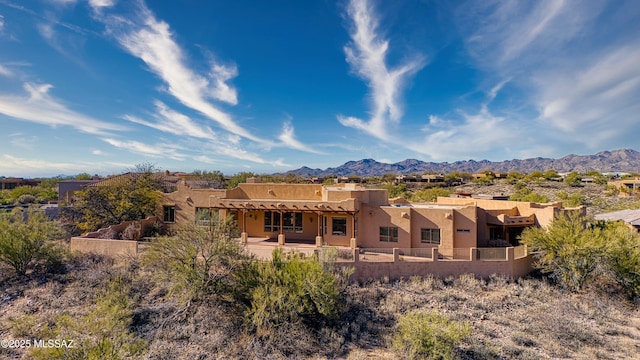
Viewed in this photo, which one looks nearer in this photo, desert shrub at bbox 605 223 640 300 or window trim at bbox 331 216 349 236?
desert shrub at bbox 605 223 640 300

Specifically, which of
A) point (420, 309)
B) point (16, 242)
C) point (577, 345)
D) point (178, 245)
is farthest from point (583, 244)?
point (16, 242)

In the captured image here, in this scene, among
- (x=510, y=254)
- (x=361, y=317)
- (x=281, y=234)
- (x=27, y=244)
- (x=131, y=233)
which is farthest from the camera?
(x=131, y=233)

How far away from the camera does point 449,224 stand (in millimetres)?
20625

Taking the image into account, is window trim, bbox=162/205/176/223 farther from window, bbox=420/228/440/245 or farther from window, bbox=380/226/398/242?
window, bbox=420/228/440/245

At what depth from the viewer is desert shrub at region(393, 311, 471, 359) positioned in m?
12.0

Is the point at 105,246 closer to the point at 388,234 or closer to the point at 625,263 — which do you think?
the point at 388,234

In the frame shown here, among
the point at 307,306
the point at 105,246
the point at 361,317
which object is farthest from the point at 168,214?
the point at 361,317

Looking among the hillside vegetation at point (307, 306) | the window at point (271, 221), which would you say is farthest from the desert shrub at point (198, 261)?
the window at point (271, 221)

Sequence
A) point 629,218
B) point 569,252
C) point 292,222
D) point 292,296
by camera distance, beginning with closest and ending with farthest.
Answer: point 292,296 → point 569,252 → point 292,222 → point 629,218

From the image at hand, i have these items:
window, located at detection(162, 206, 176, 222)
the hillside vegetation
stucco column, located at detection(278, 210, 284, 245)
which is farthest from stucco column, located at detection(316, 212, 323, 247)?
window, located at detection(162, 206, 176, 222)

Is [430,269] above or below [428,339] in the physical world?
above

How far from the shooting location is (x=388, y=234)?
21562 millimetres

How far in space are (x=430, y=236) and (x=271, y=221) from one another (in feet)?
39.9

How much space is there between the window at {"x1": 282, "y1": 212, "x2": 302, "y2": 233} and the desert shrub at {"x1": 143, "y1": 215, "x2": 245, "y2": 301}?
29.1 feet
